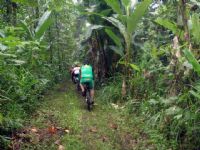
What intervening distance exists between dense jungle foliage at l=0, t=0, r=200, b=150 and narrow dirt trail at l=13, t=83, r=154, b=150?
252mm

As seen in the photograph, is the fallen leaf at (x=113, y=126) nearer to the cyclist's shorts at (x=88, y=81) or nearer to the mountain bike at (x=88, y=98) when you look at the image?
the mountain bike at (x=88, y=98)

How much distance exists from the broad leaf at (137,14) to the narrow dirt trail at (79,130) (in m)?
2.31

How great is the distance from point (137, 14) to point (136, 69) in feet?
5.10

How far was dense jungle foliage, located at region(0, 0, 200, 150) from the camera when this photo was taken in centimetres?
555

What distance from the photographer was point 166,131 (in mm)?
6062

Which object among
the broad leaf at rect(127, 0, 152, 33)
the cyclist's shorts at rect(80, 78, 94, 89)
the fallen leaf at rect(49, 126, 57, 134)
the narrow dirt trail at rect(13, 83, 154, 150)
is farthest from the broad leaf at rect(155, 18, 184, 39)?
the fallen leaf at rect(49, 126, 57, 134)

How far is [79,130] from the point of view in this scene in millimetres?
6586

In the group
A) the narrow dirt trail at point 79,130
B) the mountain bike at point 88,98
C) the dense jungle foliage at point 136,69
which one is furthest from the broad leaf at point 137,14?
the narrow dirt trail at point 79,130

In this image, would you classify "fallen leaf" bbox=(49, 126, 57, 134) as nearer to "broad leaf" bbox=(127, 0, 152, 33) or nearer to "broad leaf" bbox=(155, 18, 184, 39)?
"broad leaf" bbox=(155, 18, 184, 39)

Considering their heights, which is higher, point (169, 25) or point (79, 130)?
point (169, 25)

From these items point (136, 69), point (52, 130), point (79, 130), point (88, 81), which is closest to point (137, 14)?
point (136, 69)

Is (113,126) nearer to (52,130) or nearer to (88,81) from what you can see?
(52,130)

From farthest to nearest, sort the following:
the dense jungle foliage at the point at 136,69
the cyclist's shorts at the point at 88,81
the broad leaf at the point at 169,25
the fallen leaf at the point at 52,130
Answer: the cyclist's shorts at the point at 88,81 < the broad leaf at the point at 169,25 < the fallen leaf at the point at 52,130 < the dense jungle foliage at the point at 136,69

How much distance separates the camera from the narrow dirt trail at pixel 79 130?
18.7 ft
